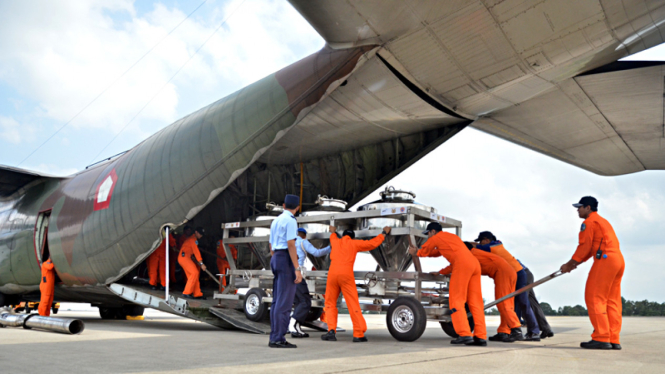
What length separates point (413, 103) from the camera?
28.0 ft

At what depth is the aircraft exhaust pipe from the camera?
7508mm

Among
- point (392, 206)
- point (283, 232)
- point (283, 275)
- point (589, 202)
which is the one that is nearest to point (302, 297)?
point (392, 206)

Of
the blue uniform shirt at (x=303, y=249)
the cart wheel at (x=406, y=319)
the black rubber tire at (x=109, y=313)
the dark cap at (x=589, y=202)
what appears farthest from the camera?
the black rubber tire at (x=109, y=313)

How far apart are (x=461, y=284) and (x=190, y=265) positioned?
19.6ft

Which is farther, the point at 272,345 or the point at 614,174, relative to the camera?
the point at 614,174

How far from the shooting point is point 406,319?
714cm

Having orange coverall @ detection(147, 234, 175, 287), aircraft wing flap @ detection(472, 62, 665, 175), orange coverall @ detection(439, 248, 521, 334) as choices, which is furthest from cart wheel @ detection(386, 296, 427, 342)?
orange coverall @ detection(147, 234, 175, 287)

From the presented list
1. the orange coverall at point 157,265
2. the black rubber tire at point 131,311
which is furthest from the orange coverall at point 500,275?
the black rubber tire at point 131,311

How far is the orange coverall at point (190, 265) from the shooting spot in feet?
34.3

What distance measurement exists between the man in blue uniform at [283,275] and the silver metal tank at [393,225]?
2305mm

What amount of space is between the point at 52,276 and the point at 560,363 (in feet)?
35.9

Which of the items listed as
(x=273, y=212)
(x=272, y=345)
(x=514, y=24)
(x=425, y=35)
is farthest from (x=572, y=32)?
(x=273, y=212)

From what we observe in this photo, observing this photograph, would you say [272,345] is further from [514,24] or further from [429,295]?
[514,24]

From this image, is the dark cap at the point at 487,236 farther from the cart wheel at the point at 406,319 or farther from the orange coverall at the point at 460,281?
the cart wheel at the point at 406,319
